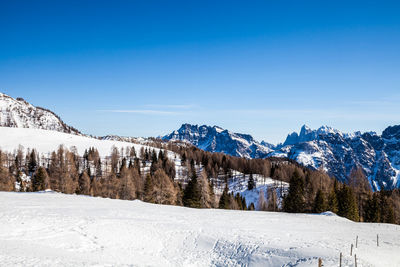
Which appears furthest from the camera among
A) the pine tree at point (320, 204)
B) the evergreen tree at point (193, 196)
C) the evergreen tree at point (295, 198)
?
the evergreen tree at point (295, 198)

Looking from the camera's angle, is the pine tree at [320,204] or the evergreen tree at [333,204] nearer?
the evergreen tree at [333,204]

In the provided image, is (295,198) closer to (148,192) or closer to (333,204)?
(333,204)

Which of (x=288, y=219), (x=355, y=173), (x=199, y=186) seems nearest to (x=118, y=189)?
(x=199, y=186)

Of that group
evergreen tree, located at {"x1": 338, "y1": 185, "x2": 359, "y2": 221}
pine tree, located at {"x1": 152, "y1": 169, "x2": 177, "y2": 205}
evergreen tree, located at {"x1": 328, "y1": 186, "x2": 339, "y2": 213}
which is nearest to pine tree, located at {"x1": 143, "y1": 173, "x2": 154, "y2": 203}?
pine tree, located at {"x1": 152, "y1": 169, "x2": 177, "y2": 205}

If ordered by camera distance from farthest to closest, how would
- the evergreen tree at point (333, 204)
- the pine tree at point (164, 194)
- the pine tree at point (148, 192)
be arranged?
the pine tree at point (164, 194)
the pine tree at point (148, 192)
the evergreen tree at point (333, 204)

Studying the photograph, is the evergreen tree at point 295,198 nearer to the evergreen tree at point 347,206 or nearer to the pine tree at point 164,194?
the evergreen tree at point 347,206

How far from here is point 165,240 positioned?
86.5ft

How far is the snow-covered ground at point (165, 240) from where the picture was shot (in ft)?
65.9

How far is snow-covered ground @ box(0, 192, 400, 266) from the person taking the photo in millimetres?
20078

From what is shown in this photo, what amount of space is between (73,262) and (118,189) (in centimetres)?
6116

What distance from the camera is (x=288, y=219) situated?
39.6m

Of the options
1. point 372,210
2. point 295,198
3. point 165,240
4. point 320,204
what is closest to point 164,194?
point 295,198

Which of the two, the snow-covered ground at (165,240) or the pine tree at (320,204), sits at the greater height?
the snow-covered ground at (165,240)

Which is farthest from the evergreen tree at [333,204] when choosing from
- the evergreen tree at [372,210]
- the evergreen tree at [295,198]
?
the evergreen tree at [372,210]
